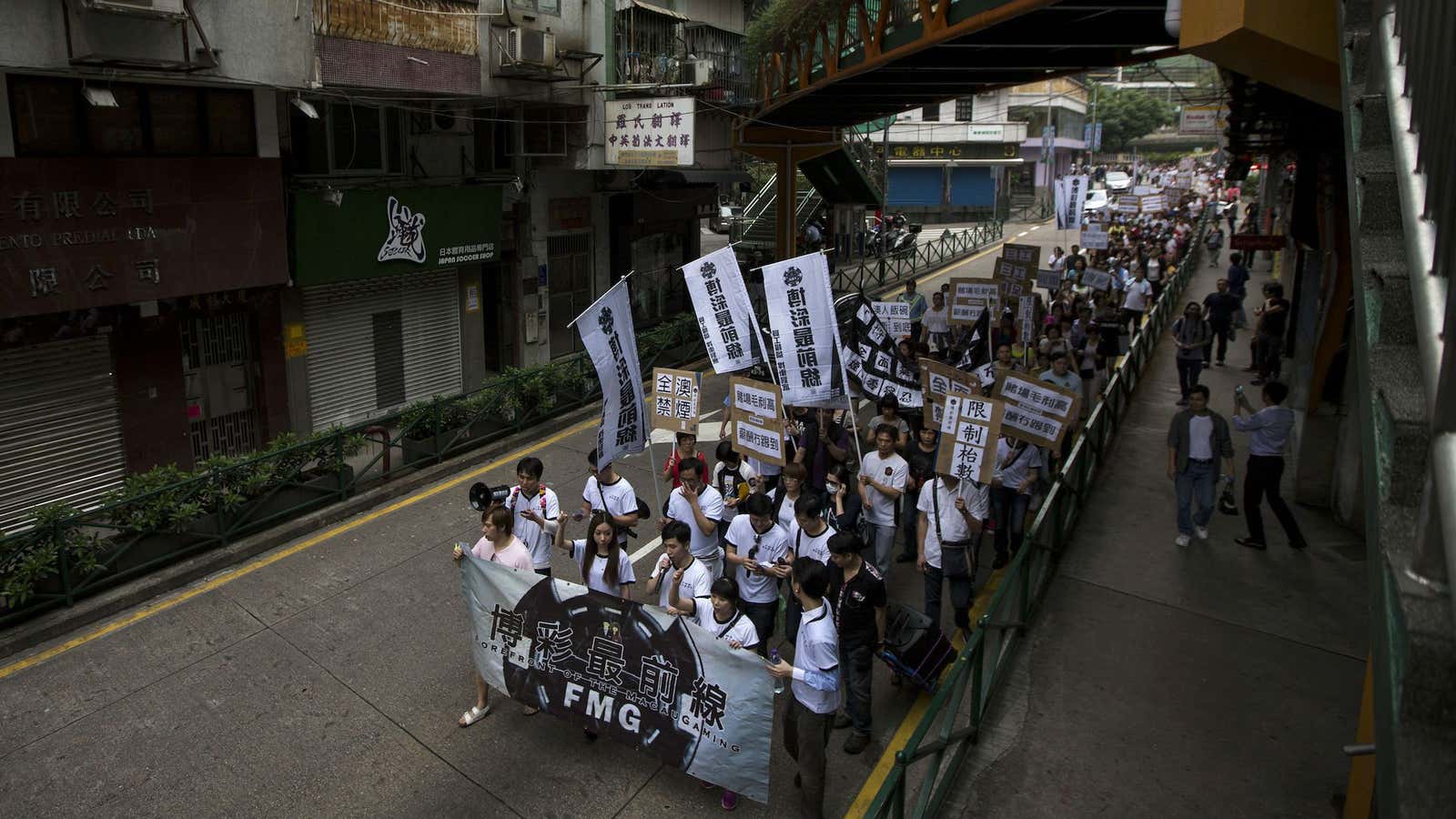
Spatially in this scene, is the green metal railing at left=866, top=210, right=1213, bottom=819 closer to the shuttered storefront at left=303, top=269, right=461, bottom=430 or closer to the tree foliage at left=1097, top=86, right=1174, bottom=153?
the shuttered storefront at left=303, top=269, right=461, bottom=430

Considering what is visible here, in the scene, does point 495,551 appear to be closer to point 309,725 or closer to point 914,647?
point 309,725

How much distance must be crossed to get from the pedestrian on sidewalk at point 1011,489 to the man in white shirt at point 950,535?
149cm

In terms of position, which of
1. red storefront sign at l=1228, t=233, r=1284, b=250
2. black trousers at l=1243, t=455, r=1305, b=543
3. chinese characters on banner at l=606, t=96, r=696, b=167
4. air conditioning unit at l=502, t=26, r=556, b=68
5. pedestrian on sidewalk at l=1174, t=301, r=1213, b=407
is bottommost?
black trousers at l=1243, t=455, r=1305, b=543

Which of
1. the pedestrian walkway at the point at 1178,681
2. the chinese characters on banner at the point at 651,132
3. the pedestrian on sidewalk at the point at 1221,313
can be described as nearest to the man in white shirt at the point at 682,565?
the pedestrian walkway at the point at 1178,681

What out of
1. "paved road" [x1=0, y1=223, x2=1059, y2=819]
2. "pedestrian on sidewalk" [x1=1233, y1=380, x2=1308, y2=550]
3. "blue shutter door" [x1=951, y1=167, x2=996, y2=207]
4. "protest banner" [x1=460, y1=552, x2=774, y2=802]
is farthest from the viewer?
"blue shutter door" [x1=951, y1=167, x2=996, y2=207]

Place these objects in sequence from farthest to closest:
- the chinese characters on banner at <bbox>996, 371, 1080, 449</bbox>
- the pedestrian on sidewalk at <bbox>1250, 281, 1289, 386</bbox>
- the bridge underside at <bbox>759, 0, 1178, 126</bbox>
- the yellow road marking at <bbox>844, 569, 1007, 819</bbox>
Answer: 1. the pedestrian on sidewalk at <bbox>1250, 281, 1289, 386</bbox>
2. the bridge underside at <bbox>759, 0, 1178, 126</bbox>
3. the chinese characters on banner at <bbox>996, 371, 1080, 449</bbox>
4. the yellow road marking at <bbox>844, 569, 1007, 819</bbox>

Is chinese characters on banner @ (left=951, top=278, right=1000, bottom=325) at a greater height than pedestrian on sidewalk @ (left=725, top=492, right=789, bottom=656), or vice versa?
chinese characters on banner @ (left=951, top=278, right=1000, bottom=325)

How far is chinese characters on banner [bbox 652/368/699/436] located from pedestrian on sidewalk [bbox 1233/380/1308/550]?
5456 mm

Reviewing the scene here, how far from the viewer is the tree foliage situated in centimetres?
8294

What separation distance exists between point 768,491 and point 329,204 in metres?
8.08

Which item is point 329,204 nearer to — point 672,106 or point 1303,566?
point 672,106

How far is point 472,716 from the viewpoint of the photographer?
721 cm

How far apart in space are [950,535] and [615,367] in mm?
3147

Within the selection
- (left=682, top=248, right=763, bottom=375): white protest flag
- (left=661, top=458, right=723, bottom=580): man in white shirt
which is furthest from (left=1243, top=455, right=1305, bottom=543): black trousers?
(left=661, top=458, right=723, bottom=580): man in white shirt
